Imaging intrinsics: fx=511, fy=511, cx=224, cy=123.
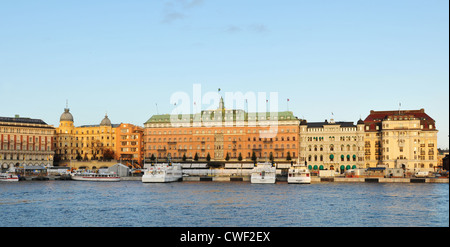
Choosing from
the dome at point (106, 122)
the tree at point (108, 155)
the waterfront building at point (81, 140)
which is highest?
the dome at point (106, 122)

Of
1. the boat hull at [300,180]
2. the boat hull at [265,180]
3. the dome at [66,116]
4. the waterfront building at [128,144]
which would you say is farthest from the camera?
the dome at [66,116]

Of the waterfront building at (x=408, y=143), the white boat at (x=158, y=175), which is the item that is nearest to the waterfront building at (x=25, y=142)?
the white boat at (x=158, y=175)

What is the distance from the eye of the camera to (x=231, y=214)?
54.1m

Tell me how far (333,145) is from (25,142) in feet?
334

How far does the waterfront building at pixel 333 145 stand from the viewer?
159m

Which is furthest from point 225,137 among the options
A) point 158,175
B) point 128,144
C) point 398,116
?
point 398,116

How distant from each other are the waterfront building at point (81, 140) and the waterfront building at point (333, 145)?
69294 mm

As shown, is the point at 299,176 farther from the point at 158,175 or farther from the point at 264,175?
the point at 158,175

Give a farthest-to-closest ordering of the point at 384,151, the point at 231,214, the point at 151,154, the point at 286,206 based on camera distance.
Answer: the point at 151,154
the point at 384,151
the point at 286,206
the point at 231,214

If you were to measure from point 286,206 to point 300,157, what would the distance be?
103 m

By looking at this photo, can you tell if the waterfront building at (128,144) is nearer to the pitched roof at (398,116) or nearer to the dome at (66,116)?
the dome at (66,116)

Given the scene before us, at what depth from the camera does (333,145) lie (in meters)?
162

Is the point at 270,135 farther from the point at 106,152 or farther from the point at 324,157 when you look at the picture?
the point at 106,152
